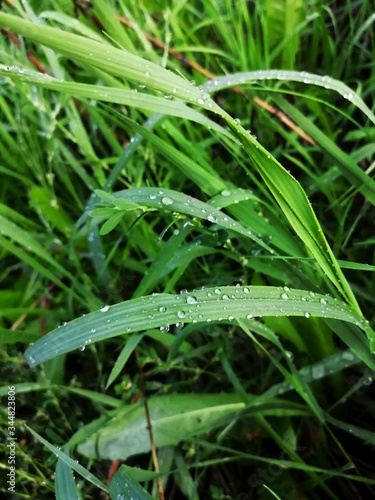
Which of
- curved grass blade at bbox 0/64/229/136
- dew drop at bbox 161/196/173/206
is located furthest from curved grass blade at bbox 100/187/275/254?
curved grass blade at bbox 0/64/229/136

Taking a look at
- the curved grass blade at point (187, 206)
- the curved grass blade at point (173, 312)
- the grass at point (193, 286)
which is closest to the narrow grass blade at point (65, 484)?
the grass at point (193, 286)

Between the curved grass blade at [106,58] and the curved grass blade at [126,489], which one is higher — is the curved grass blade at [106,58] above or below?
above

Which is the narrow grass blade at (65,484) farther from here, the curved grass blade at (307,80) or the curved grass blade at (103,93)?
the curved grass blade at (307,80)

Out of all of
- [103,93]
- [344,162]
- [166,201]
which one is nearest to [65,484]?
[166,201]

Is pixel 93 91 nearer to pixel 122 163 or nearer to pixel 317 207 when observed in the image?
pixel 122 163

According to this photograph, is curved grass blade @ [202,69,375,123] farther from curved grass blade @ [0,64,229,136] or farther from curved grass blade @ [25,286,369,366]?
curved grass blade @ [25,286,369,366]

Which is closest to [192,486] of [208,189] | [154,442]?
[154,442]

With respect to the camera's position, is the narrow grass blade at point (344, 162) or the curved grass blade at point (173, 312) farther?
the narrow grass blade at point (344, 162)
